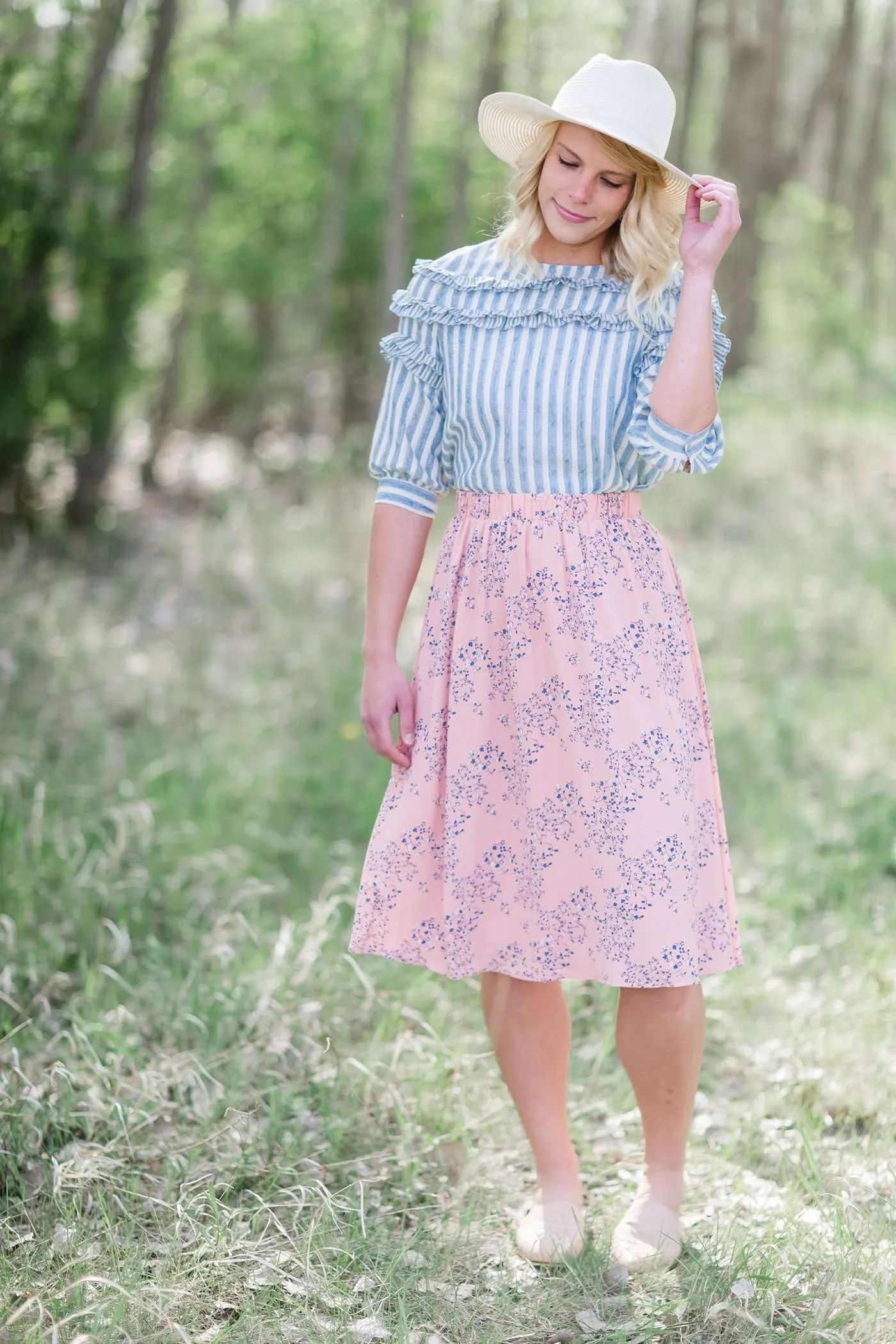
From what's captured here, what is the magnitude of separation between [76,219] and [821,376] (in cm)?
859

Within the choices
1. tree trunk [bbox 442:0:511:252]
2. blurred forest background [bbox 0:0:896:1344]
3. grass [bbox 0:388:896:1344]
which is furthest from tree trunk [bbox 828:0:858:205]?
grass [bbox 0:388:896:1344]

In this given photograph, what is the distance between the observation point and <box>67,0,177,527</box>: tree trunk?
25.4ft

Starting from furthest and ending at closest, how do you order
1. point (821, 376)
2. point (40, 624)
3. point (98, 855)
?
point (821, 376)
point (40, 624)
point (98, 855)

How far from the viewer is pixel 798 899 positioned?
4.00 metres

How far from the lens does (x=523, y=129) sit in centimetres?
246

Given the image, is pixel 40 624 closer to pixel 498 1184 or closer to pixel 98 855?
pixel 98 855

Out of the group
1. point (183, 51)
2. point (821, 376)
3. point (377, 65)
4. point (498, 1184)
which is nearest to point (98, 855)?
point (498, 1184)

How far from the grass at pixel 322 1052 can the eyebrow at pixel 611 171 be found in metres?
1.75

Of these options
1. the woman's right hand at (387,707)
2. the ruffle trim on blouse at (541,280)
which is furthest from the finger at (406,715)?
the ruffle trim on blouse at (541,280)

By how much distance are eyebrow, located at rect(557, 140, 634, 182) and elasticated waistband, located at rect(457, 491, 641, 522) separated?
526 millimetres

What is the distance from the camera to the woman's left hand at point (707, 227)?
2222 millimetres

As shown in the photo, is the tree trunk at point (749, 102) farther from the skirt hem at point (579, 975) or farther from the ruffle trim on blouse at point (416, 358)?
the skirt hem at point (579, 975)

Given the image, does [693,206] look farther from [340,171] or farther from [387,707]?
[340,171]

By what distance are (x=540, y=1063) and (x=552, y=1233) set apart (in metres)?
0.29
